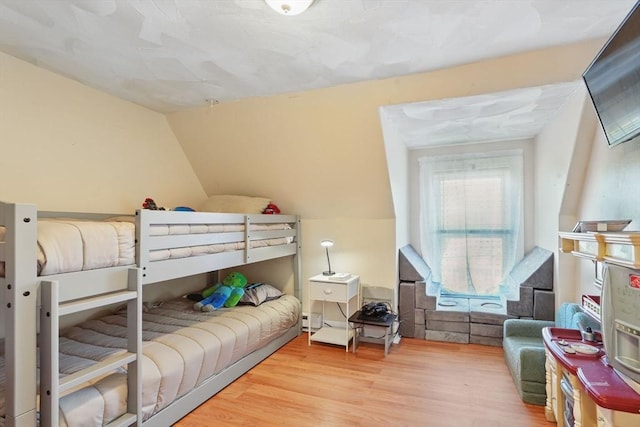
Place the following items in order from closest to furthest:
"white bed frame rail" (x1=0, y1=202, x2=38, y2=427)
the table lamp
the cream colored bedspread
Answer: "white bed frame rail" (x1=0, y1=202, x2=38, y2=427) < the cream colored bedspread < the table lamp

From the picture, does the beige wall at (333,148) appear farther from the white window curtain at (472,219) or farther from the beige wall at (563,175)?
the white window curtain at (472,219)

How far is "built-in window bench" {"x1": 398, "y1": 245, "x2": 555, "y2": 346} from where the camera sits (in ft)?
10.1

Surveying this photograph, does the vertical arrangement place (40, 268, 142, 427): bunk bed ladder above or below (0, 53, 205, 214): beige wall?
below

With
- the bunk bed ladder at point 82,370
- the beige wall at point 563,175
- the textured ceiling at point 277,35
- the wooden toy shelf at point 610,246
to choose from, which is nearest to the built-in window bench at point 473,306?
the beige wall at point 563,175

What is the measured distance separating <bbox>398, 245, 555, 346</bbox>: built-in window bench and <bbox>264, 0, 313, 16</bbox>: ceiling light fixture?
264 centimetres

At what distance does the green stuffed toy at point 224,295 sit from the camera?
3.05 metres

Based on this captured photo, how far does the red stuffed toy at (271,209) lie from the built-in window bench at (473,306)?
147 cm

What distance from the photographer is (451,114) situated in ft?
9.38

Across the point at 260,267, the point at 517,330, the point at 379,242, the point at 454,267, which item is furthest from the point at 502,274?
the point at 260,267

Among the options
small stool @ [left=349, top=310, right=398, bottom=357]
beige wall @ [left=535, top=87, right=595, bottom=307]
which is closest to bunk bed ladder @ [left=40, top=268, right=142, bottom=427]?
small stool @ [left=349, top=310, right=398, bottom=357]

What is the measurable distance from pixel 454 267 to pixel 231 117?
3.04 metres

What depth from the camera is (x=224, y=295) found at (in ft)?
Result: 10.5

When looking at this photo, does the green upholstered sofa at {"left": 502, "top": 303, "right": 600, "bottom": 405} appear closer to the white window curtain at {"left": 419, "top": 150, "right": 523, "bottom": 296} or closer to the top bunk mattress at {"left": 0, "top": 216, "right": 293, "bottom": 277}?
the white window curtain at {"left": 419, "top": 150, "right": 523, "bottom": 296}

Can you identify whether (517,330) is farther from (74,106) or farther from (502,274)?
(74,106)
